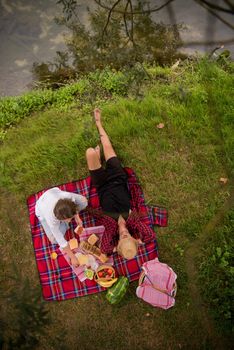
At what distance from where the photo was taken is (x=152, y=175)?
17.2 ft

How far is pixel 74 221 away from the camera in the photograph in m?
5.15

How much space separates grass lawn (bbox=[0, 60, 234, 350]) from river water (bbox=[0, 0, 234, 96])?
1.68 feet

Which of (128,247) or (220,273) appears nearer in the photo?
(128,247)

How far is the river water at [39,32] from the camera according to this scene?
5.81 meters

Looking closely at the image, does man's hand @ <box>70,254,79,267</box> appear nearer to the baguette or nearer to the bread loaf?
the baguette

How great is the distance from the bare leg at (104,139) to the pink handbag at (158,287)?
59.2 inches

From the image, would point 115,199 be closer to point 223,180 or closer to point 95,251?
point 95,251

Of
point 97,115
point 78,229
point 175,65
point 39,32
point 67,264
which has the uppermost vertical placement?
point 39,32

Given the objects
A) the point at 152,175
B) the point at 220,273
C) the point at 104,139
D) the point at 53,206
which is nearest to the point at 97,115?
the point at 104,139

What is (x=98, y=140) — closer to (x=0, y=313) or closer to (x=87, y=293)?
(x=87, y=293)

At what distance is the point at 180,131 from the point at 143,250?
5.44 feet

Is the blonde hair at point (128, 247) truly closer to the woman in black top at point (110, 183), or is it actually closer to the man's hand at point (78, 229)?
the woman in black top at point (110, 183)

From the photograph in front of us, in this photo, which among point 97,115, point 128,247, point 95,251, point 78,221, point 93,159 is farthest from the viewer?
point 97,115

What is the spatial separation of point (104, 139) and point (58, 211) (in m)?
1.17
